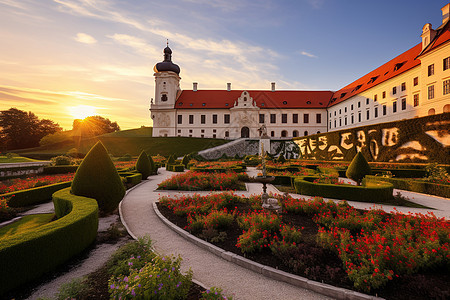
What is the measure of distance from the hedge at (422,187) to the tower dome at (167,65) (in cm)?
5600

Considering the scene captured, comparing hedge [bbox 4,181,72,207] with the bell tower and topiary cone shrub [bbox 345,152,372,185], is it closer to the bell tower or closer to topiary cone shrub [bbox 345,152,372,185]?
topiary cone shrub [bbox 345,152,372,185]

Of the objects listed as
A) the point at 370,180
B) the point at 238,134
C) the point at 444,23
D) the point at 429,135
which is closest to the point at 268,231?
the point at 370,180

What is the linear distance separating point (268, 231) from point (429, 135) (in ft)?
59.9

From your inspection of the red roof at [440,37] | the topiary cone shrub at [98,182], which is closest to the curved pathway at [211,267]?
the topiary cone shrub at [98,182]

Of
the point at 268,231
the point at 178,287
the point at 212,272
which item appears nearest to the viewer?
the point at 178,287

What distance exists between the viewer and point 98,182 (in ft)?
25.2

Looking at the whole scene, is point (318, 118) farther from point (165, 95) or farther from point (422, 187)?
point (422, 187)

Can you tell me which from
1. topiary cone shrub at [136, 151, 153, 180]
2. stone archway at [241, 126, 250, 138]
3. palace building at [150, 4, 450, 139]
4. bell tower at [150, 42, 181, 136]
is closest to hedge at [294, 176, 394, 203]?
topiary cone shrub at [136, 151, 153, 180]

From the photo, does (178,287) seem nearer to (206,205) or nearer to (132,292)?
(132,292)

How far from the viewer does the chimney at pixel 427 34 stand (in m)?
27.2

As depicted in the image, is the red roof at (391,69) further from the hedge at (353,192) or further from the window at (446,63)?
the hedge at (353,192)

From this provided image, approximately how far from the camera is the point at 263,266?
14.6 feet

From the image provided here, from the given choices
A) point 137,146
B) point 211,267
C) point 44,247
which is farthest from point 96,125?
point 211,267

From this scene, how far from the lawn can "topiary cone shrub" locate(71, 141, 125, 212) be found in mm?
1217
